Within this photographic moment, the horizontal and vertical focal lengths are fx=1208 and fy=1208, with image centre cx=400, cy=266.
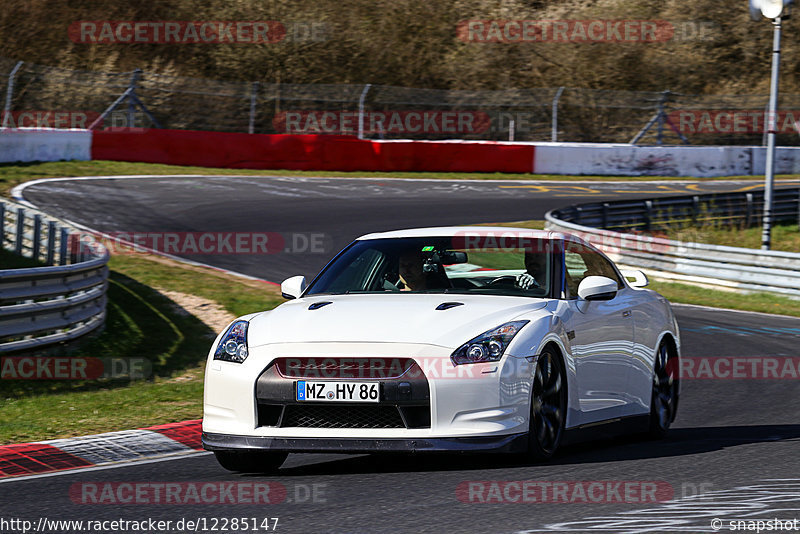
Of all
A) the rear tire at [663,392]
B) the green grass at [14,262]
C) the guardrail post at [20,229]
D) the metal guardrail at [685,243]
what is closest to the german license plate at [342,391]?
the rear tire at [663,392]

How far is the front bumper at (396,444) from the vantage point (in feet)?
19.7

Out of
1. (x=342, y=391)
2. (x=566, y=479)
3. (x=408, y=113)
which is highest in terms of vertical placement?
(x=408, y=113)

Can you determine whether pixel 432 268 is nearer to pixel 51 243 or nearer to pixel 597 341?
pixel 597 341

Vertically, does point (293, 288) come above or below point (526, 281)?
below

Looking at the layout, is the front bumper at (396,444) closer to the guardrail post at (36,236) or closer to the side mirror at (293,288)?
the side mirror at (293,288)

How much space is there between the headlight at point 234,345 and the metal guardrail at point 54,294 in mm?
5106

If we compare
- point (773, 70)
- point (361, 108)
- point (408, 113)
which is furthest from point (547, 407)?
point (408, 113)

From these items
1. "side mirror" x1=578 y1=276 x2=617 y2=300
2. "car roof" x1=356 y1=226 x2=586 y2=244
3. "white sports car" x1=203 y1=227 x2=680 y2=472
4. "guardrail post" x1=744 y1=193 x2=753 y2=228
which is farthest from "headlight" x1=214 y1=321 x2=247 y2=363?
"guardrail post" x1=744 y1=193 x2=753 y2=228

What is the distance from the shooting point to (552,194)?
1179 inches

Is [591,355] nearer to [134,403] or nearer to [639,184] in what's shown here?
[134,403]

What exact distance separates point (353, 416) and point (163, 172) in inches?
961

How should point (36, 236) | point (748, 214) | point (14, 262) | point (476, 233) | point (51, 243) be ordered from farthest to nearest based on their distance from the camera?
point (748, 214) < point (14, 262) < point (36, 236) < point (51, 243) < point (476, 233)

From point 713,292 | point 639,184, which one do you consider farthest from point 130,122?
point 713,292

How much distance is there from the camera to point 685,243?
21.1 metres
